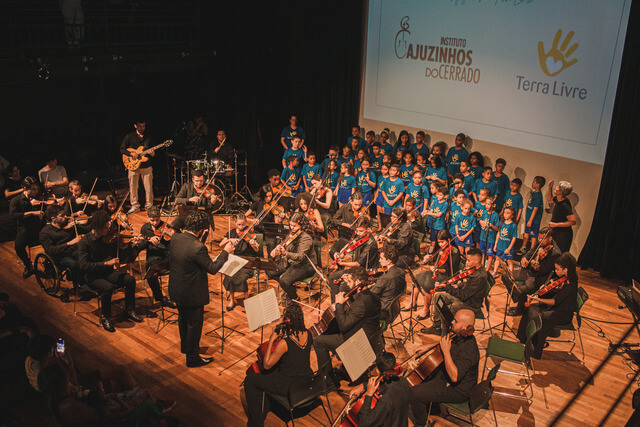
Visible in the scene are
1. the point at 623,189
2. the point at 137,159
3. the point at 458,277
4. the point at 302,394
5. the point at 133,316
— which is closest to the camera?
the point at 302,394

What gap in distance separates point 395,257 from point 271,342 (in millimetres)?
2000

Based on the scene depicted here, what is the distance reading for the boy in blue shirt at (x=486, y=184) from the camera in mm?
8445

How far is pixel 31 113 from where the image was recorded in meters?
10.8

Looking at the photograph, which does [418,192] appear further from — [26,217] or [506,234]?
[26,217]

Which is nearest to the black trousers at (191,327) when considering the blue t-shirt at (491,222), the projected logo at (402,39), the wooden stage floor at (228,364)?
the wooden stage floor at (228,364)

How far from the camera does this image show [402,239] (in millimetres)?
7160

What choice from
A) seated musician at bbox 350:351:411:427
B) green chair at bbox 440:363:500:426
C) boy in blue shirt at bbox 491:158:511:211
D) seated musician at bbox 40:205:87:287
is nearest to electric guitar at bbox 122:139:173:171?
seated musician at bbox 40:205:87:287

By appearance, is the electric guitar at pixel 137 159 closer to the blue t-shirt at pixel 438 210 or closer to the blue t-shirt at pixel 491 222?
the blue t-shirt at pixel 438 210

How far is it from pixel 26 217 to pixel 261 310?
4.32 metres

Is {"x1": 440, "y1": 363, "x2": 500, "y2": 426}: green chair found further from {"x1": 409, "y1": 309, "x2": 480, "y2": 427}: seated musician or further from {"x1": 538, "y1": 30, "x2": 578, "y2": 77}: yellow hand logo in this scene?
{"x1": 538, "y1": 30, "x2": 578, "y2": 77}: yellow hand logo

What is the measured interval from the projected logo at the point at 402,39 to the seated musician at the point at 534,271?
531 centimetres

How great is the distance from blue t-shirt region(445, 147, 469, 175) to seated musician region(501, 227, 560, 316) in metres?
2.99

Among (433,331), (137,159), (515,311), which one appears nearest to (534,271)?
(515,311)

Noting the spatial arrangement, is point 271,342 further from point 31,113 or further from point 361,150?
point 31,113
